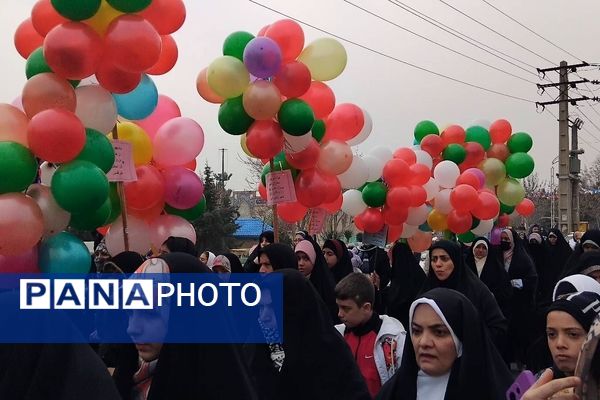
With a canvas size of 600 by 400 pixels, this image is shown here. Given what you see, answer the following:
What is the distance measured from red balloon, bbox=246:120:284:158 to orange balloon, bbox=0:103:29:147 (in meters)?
2.09

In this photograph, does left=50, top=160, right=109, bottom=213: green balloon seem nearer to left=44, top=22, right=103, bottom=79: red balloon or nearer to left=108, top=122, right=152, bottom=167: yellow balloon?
left=44, top=22, right=103, bottom=79: red balloon

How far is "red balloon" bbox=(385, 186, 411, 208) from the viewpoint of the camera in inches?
304

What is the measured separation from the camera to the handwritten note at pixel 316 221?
7.23 meters

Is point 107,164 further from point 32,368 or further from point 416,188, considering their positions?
point 416,188

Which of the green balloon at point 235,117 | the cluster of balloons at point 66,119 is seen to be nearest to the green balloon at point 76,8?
the cluster of balloons at point 66,119

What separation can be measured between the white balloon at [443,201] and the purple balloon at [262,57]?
11.0 ft

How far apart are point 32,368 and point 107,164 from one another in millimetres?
2727

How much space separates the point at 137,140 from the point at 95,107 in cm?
96

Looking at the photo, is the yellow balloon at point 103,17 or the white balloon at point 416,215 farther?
the white balloon at point 416,215

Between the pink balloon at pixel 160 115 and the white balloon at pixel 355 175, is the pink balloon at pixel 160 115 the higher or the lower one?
the higher one

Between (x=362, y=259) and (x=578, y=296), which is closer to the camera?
(x=578, y=296)

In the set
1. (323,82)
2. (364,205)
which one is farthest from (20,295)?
(364,205)

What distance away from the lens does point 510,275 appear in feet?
28.2

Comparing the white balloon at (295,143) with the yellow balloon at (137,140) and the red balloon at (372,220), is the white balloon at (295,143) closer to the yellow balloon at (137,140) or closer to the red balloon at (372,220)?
the yellow balloon at (137,140)
